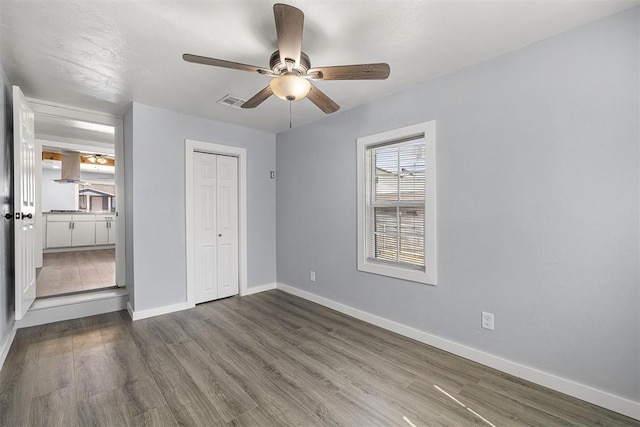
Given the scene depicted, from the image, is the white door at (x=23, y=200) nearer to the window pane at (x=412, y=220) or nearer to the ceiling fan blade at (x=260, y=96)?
the ceiling fan blade at (x=260, y=96)

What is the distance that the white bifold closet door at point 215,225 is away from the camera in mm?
3791

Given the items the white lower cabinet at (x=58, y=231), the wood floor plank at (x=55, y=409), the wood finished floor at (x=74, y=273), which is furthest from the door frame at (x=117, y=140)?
the white lower cabinet at (x=58, y=231)

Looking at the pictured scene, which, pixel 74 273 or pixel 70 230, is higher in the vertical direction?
pixel 70 230

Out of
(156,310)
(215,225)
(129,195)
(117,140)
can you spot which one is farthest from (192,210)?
(117,140)

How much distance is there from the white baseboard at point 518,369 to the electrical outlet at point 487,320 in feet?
0.74

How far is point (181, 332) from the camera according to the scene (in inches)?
114

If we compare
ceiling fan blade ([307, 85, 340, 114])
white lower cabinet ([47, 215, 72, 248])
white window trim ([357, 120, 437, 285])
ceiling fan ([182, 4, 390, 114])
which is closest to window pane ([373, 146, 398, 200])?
white window trim ([357, 120, 437, 285])

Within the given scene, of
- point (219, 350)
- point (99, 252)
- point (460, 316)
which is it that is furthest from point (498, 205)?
point (99, 252)

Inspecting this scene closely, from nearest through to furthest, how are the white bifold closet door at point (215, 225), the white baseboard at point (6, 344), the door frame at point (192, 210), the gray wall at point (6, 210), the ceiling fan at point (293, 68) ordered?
the ceiling fan at point (293, 68) → the white baseboard at point (6, 344) → the gray wall at point (6, 210) → the door frame at point (192, 210) → the white bifold closet door at point (215, 225)

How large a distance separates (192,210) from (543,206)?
3.71 meters

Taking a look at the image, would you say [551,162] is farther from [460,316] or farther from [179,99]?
[179,99]

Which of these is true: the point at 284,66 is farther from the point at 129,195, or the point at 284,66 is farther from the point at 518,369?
the point at 518,369

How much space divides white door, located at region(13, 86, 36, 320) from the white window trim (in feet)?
10.7

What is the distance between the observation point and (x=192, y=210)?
144 inches
